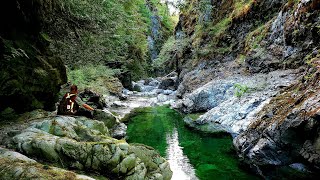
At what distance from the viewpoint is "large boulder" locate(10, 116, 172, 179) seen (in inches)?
265

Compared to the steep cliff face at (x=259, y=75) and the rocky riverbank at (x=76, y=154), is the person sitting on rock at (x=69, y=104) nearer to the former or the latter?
the rocky riverbank at (x=76, y=154)

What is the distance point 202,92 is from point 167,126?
3.66 metres

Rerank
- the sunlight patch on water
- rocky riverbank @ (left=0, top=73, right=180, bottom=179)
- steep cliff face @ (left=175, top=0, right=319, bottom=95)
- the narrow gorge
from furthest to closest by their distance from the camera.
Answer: steep cliff face @ (left=175, top=0, right=319, bottom=95)
the sunlight patch on water
the narrow gorge
rocky riverbank @ (left=0, top=73, right=180, bottom=179)

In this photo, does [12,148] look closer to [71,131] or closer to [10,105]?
[71,131]

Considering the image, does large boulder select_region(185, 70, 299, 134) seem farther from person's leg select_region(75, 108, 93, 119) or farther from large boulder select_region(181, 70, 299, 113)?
person's leg select_region(75, 108, 93, 119)

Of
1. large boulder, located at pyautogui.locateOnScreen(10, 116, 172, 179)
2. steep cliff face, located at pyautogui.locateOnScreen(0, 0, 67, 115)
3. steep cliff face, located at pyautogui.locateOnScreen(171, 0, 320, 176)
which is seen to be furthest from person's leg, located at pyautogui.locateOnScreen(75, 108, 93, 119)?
steep cliff face, located at pyautogui.locateOnScreen(171, 0, 320, 176)

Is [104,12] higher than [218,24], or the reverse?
[218,24]

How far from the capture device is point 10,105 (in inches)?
376

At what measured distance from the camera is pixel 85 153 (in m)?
6.97

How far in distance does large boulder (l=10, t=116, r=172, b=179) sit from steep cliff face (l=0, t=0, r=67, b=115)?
1942 millimetres

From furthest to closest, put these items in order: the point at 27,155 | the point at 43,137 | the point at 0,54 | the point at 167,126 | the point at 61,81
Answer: the point at 167,126 < the point at 61,81 < the point at 0,54 < the point at 43,137 < the point at 27,155

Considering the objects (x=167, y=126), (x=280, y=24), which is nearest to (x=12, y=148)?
(x=167, y=126)

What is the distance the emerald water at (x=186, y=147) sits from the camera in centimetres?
989

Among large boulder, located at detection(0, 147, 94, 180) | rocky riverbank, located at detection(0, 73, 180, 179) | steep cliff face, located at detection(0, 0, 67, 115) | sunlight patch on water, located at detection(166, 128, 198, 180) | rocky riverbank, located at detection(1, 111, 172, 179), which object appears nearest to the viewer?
large boulder, located at detection(0, 147, 94, 180)
